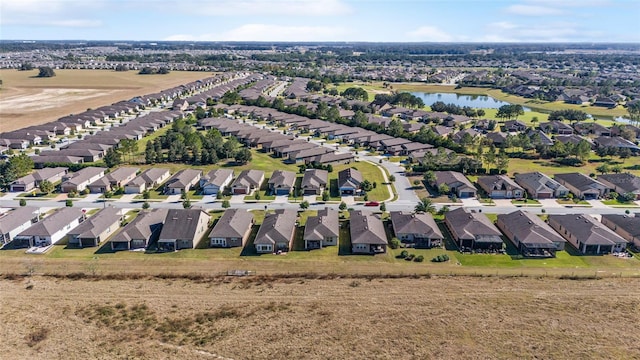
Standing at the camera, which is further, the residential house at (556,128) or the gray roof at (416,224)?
the residential house at (556,128)

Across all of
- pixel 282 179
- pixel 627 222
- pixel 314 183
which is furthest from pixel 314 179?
pixel 627 222

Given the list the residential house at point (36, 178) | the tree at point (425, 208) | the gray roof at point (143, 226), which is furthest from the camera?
the residential house at point (36, 178)

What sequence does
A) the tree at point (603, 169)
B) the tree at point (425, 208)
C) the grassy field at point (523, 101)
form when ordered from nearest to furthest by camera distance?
1. the tree at point (425, 208)
2. the tree at point (603, 169)
3. the grassy field at point (523, 101)

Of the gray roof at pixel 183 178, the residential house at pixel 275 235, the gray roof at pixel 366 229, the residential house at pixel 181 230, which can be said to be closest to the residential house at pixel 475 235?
the gray roof at pixel 366 229

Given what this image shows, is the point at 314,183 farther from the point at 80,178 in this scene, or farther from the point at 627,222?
the point at 627,222

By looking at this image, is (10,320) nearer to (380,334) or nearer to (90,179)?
(380,334)

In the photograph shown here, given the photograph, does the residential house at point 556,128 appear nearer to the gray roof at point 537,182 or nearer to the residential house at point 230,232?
the gray roof at point 537,182

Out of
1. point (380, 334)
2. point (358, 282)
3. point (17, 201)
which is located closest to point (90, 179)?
point (17, 201)
